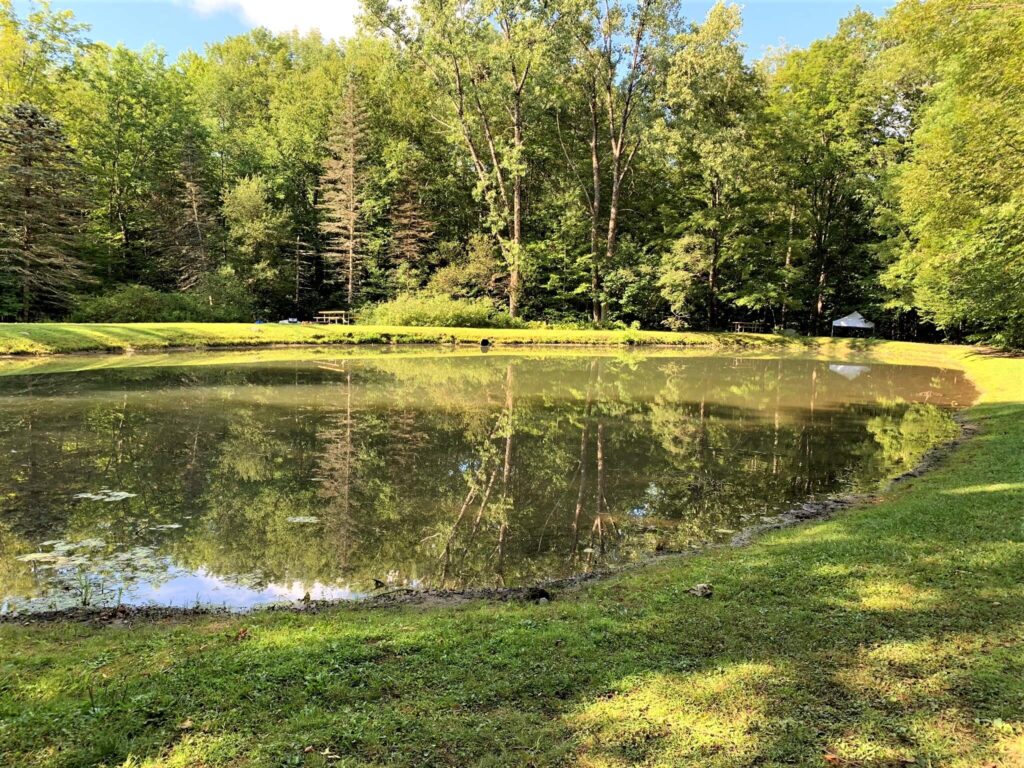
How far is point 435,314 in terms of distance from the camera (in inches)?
1479

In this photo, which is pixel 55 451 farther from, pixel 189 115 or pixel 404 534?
pixel 189 115

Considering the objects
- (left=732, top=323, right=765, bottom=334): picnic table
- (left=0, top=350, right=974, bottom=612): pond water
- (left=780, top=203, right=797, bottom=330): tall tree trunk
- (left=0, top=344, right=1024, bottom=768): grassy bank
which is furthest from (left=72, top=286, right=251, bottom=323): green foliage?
(left=780, top=203, right=797, bottom=330): tall tree trunk

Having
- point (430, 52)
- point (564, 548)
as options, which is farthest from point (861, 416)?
point (430, 52)

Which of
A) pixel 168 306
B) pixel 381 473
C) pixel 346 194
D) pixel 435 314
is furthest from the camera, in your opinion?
pixel 346 194

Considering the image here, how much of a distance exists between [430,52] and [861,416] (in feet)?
113

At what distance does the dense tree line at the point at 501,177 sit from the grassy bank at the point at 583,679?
32.4 m

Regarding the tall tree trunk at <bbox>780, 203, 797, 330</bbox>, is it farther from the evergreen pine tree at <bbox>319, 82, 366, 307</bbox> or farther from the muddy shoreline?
the muddy shoreline

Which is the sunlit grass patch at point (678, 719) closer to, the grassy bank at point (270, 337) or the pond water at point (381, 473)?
the pond water at point (381, 473)

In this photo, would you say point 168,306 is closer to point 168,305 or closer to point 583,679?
point 168,305

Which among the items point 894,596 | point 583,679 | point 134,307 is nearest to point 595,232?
point 134,307

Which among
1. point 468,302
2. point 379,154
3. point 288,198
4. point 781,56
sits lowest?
point 468,302

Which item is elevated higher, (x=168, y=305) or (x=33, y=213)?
(x=33, y=213)

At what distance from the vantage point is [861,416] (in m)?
16.0

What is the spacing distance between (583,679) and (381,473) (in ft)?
21.6
